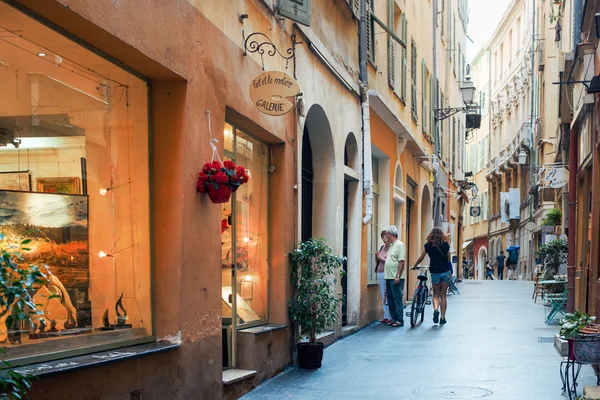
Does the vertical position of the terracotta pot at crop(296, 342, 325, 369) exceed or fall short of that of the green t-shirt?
it falls short

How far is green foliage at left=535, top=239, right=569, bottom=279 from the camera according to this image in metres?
19.4

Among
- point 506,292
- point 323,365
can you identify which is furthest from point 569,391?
point 506,292

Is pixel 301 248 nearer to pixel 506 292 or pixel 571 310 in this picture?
pixel 571 310

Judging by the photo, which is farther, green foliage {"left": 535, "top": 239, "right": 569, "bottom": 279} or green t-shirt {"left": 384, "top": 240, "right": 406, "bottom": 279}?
green foliage {"left": 535, "top": 239, "right": 569, "bottom": 279}

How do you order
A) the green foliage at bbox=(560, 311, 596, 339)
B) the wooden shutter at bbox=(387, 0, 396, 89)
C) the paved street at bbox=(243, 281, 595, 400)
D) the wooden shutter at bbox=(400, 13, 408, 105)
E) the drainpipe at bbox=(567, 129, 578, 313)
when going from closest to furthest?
the green foliage at bbox=(560, 311, 596, 339), the paved street at bbox=(243, 281, 595, 400), the drainpipe at bbox=(567, 129, 578, 313), the wooden shutter at bbox=(387, 0, 396, 89), the wooden shutter at bbox=(400, 13, 408, 105)

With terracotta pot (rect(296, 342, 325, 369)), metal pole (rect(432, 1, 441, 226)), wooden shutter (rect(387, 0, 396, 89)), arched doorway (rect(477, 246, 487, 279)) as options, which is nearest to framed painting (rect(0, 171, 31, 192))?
terracotta pot (rect(296, 342, 325, 369))

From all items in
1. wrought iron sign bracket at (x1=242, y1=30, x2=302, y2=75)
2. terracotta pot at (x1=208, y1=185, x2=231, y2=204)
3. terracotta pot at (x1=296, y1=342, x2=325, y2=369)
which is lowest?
terracotta pot at (x1=296, y1=342, x2=325, y2=369)

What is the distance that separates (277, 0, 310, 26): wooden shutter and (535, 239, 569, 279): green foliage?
11.8m

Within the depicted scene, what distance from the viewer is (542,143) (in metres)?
34.4

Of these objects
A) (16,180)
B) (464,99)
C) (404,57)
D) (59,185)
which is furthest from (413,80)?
(16,180)

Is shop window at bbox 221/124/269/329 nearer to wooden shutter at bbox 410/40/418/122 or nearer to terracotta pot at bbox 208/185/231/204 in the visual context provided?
terracotta pot at bbox 208/185/231/204

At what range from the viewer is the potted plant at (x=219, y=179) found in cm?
697

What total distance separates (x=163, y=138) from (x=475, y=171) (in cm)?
5838

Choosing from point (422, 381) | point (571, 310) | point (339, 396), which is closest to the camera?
point (339, 396)
